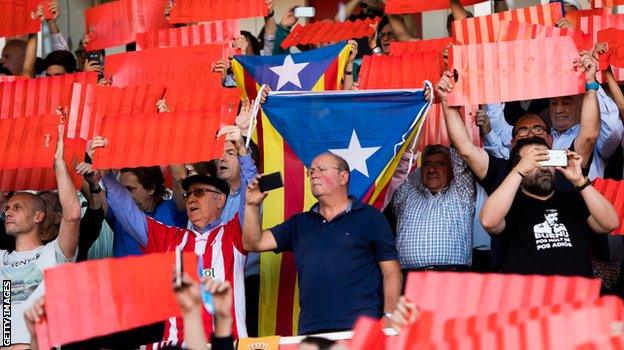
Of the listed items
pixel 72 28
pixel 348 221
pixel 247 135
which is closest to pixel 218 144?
pixel 247 135

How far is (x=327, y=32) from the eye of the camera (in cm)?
1144

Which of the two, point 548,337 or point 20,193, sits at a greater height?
point 20,193

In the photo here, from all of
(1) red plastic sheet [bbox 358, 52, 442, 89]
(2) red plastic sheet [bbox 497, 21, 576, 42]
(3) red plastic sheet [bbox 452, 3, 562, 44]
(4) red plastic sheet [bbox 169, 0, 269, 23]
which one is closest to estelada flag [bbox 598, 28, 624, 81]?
(2) red plastic sheet [bbox 497, 21, 576, 42]

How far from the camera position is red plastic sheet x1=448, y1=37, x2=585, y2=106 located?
8812 millimetres

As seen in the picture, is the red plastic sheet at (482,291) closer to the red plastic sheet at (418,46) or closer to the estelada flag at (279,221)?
the estelada flag at (279,221)

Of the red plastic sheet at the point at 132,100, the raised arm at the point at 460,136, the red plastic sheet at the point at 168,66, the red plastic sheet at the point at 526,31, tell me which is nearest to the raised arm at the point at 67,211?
the red plastic sheet at the point at 132,100

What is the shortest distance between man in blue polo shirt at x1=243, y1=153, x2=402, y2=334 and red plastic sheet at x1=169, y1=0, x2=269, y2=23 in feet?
8.89

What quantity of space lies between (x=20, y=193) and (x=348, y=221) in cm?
220

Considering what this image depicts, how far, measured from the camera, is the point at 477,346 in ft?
18.7

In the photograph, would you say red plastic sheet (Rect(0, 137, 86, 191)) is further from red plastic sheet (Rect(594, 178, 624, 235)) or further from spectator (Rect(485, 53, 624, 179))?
red plastic sheet (Rect(594, 178, 624, 235))

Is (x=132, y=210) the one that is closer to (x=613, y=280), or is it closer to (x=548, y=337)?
(x=613, y=280)

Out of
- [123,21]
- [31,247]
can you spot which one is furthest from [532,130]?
[123,21]

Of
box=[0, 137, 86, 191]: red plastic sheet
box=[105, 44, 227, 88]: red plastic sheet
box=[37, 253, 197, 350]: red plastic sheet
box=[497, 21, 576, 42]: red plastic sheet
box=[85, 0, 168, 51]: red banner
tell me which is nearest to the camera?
box=[37, 253, 197, 350]: red plastic sheet

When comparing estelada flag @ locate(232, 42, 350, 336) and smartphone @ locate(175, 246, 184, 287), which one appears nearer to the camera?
smartphone @ locate(175, 246, 184, 287)
